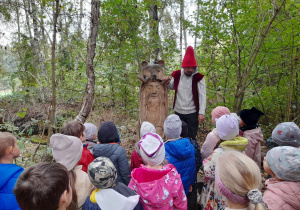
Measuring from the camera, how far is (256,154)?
3.07 metres

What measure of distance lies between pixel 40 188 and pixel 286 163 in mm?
1731

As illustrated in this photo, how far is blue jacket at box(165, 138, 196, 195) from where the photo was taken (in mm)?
2189

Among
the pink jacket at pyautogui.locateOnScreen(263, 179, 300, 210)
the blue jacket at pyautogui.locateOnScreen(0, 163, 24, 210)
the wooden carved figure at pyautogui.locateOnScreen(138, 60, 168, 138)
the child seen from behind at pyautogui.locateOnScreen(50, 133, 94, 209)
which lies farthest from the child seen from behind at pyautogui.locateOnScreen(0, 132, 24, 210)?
the wooden carved figure at pyautogui.locateOnScreen(138, 60, 168, 138)

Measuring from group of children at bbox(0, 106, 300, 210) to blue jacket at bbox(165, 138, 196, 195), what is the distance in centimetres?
1

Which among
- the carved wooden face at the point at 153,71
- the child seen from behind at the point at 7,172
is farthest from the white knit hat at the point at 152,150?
the carved wooden face at the point at 153,71

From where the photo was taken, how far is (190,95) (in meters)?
3.47

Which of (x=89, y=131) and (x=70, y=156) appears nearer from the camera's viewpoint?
(x=70, y=156)

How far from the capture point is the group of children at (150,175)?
1.17m

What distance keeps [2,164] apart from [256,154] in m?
3.34

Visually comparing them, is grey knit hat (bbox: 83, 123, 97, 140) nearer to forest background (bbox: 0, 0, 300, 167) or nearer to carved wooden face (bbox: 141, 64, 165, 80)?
forest background (bbox: 0, 0, 300, 167)

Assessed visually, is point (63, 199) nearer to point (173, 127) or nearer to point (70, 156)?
point (70, 156)

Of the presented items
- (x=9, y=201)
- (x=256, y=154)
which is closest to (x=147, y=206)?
(x=9, y=201)

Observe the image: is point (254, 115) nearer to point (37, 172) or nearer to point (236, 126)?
point (236, 126)

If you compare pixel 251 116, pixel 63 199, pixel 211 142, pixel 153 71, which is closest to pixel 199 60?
pixel 153 71
